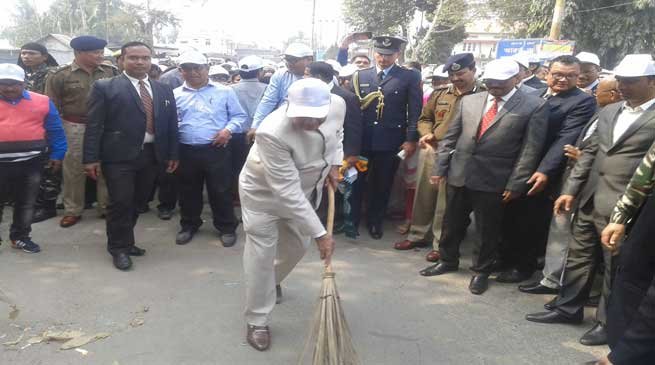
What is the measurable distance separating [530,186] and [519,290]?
2.87 feet

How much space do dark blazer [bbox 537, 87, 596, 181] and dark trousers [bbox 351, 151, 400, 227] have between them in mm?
1623

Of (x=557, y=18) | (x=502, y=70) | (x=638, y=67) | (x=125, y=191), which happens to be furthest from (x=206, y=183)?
(x=557, y=18)

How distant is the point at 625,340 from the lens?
85.4 inches

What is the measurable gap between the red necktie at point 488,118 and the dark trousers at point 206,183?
242 cm

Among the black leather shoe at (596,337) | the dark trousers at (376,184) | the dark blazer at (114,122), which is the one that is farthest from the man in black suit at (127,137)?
the black leather shoe at (596,337)

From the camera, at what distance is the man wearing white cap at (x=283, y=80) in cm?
503

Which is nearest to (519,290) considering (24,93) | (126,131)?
(126,131)

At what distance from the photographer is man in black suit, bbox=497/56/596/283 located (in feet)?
12.1

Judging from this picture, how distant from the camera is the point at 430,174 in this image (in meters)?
4.79

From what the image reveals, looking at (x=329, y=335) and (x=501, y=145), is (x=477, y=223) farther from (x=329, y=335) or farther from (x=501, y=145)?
(x=329, y=335)

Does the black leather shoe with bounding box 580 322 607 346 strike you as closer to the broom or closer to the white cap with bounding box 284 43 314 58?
the broom

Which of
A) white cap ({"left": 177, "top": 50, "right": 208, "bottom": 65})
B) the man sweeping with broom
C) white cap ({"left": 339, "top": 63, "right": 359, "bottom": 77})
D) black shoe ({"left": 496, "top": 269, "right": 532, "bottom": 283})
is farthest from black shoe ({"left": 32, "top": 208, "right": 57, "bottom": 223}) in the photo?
black shoe ({"left": 496, "top": 269, "right": 532, "bottom": 283})

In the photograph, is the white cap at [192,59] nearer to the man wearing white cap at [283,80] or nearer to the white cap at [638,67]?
the man wearing white cap at [283,80]

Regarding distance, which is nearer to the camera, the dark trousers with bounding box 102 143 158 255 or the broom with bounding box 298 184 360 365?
the broom with bounding box 298 184 360 365
